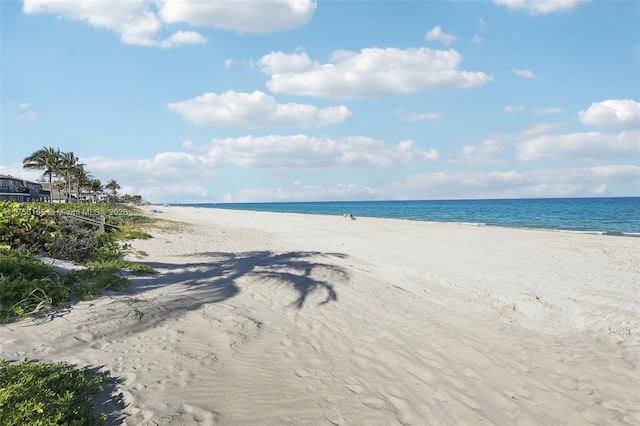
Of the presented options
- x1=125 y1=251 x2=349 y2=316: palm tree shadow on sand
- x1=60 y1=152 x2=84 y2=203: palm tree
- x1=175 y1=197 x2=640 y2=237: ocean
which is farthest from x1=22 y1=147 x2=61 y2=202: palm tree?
x1=125 y1=251 x2=349 y2=316: palm tree shadow on sand

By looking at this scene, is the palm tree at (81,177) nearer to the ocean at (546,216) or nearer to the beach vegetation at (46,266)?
the ocean at (546,216)

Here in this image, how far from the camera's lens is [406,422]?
4.26m

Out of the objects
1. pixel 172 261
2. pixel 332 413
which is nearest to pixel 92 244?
pixel 172 261

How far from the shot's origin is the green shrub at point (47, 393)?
3199 mm

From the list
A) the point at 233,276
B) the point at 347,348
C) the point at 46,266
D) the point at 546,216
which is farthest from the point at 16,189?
the point at 546,216

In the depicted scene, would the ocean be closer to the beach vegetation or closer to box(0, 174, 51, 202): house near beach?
the beach vegetation

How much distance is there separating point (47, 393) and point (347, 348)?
4.08 metres

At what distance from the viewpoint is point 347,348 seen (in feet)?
20.6

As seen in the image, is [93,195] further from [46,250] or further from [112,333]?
[112,333]

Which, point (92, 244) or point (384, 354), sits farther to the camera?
point (92, 244)

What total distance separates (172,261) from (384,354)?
8500 mm

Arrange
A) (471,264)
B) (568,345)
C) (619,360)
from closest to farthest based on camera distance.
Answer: (619,360) → (568,345) → (471,264)

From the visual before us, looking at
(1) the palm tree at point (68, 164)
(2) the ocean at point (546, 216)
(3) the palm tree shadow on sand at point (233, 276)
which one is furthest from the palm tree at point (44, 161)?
(3) the palm tree shadow on sand at point (233, 276)

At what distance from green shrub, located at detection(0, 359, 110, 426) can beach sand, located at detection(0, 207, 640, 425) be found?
0.23 meters
